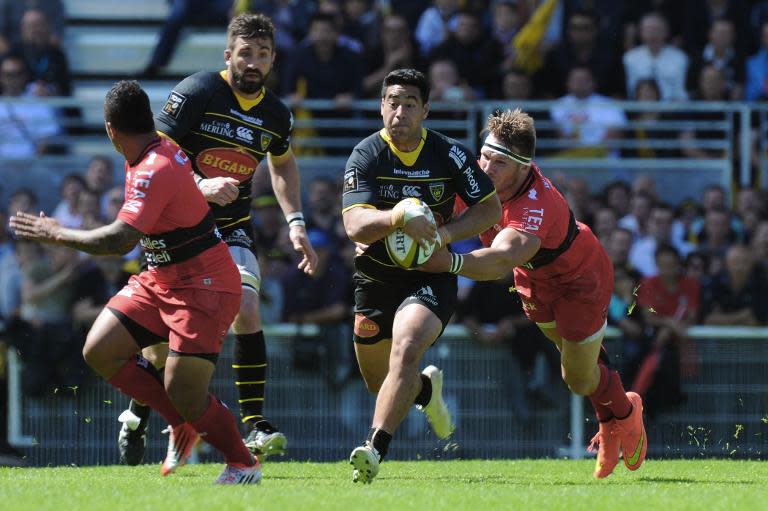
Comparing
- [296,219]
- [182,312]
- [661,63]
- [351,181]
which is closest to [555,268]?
[351,181]

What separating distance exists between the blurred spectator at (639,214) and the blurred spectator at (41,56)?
678 centimetres

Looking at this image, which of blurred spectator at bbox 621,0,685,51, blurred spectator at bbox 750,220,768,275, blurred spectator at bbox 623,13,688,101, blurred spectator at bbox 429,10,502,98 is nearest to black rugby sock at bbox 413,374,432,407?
blurred spectator at bbox 750,220,768,275

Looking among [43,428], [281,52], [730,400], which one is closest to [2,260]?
[43,428]

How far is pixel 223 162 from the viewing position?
9.51m

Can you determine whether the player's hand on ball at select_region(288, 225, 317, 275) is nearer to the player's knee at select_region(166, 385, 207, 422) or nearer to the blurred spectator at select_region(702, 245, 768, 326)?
the player's knee at select_region(166, 385, 207, 422)

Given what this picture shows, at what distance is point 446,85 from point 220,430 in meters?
8.30

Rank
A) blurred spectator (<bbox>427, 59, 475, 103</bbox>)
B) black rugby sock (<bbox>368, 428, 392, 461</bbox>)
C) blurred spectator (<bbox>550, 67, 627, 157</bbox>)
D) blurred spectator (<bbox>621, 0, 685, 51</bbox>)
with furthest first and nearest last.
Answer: blurred spectator (<bbox>621, 0, 685, 51</bbox>) < blurred spectator (<bbox>550, 67, 627, 157</bbox>) < blurred spectator (<bbox>427, 59, 475, 103</bbox>) < black rugby sock (<bbox>368, 428, 392, 461</bbox>)

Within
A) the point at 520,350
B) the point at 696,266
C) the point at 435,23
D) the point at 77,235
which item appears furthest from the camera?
the point at 435,23

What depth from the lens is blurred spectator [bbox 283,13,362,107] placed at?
15.6m

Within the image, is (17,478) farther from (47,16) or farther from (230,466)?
(47,16)

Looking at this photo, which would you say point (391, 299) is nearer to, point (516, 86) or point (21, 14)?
point (516, 86)

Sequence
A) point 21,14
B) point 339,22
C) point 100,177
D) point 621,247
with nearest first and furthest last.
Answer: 1. point 621,247
2. point 100,177
3. point 339,22
4. point 21,14

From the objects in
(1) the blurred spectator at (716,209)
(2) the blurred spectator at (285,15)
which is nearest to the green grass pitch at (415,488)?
(1) the blurred spectator at (716,209)

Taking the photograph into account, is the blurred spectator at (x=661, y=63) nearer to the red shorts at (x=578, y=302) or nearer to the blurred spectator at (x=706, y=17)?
the blurred spectator at (x=706, y=17)
